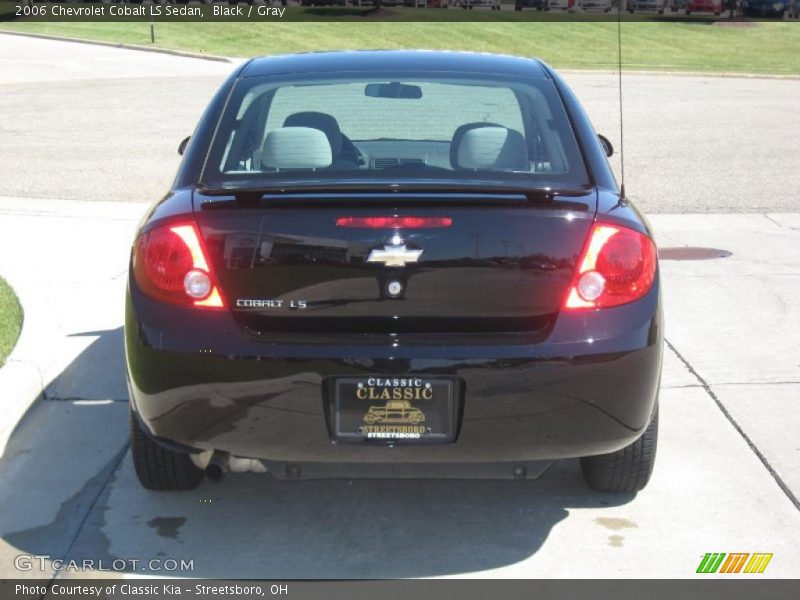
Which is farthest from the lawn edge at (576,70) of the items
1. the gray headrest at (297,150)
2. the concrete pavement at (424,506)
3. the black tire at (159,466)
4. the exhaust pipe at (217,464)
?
the exhaust pipe at (217,464)

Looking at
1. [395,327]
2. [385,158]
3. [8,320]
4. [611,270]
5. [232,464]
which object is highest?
[385,158]

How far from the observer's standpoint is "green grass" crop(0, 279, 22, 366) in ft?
20.8

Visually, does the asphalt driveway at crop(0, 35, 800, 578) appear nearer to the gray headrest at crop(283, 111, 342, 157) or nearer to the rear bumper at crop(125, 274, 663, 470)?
the rear bumper at crop(125, 274, 663, 470)

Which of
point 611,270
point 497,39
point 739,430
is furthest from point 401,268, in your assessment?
point 497,39

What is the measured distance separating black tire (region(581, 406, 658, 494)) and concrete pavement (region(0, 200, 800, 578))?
7 centimetres

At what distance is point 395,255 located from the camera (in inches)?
156

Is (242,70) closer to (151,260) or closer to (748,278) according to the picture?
(151,260)

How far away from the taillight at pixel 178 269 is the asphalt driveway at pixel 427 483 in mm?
892

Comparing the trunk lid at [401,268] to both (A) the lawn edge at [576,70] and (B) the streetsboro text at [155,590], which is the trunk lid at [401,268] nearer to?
(B) the streetsboro text at [155,590]

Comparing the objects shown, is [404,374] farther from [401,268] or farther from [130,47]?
[130,47]

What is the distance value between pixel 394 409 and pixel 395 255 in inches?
18.9

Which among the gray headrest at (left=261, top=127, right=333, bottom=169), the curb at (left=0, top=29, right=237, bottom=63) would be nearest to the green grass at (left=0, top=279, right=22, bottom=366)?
the gray headrest at (left=261, top=127, right=333, bottom=169)

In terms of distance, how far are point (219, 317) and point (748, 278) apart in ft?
17.0

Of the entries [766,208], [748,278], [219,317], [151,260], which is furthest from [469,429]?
[766,208]
